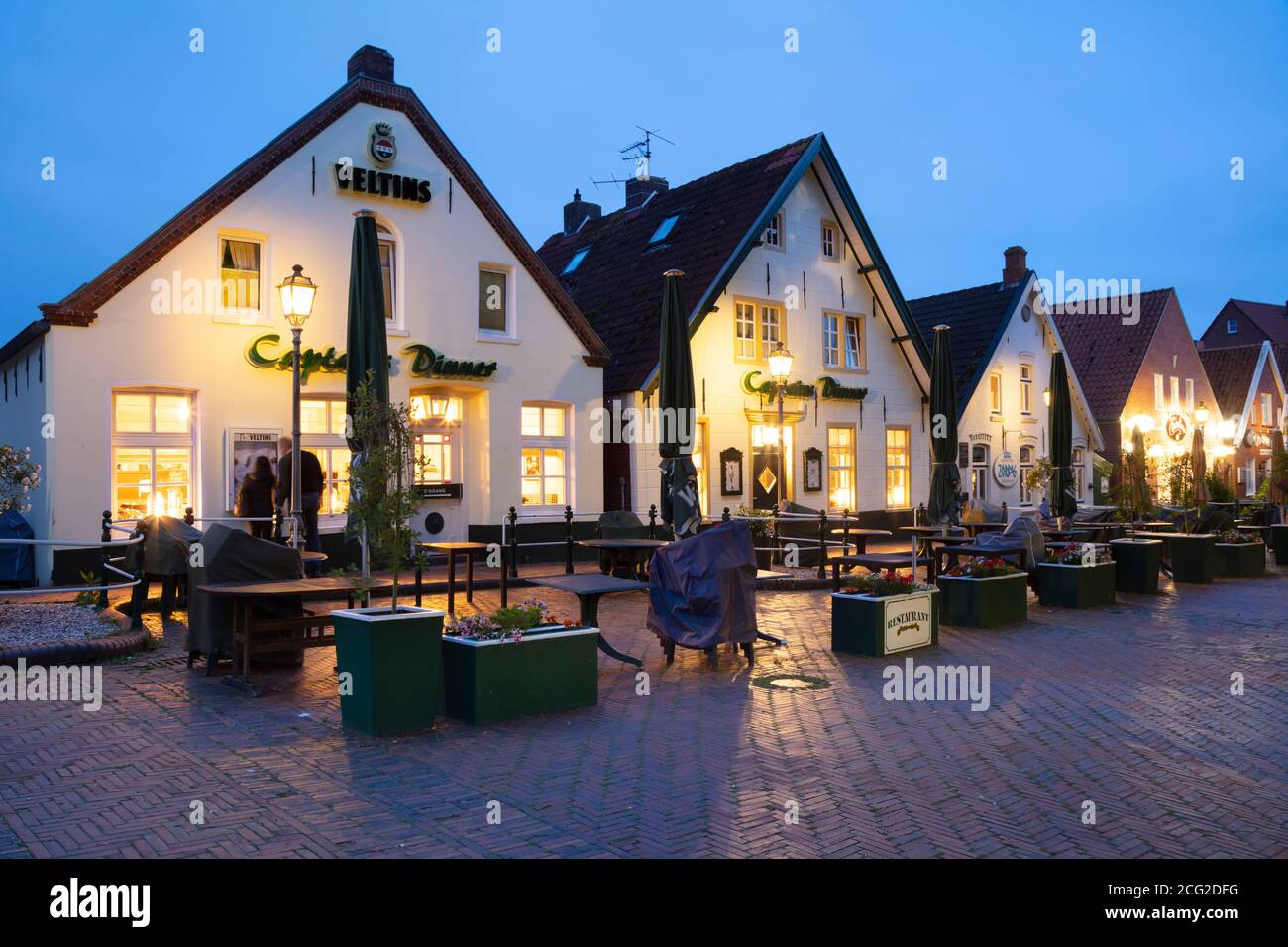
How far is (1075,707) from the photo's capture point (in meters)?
7.75

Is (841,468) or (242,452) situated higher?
(242,452)

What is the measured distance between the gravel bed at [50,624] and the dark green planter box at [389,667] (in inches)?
148

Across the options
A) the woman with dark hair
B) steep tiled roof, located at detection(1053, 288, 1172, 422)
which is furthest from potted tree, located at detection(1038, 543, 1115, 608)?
steep tiled roof, located at detection(1053, 288, 1172, 422)

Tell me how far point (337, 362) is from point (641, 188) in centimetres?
1490

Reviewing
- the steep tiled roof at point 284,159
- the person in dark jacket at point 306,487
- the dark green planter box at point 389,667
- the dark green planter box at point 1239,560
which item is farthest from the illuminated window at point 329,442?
the dark green planter box at point 1239,560

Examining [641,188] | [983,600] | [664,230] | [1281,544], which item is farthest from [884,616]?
[641,188]

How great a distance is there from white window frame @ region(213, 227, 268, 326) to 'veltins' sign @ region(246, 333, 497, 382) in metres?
0.34

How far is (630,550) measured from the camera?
14.7m

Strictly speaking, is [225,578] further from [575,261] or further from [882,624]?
[575,261]

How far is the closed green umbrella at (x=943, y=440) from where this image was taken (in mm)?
19172

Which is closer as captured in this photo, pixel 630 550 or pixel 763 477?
pixel 630 550

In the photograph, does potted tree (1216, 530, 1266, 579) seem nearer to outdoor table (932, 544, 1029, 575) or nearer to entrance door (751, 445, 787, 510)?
outdoor table (932, 544, 1029, 575)

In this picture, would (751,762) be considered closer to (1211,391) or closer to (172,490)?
(172,490)
